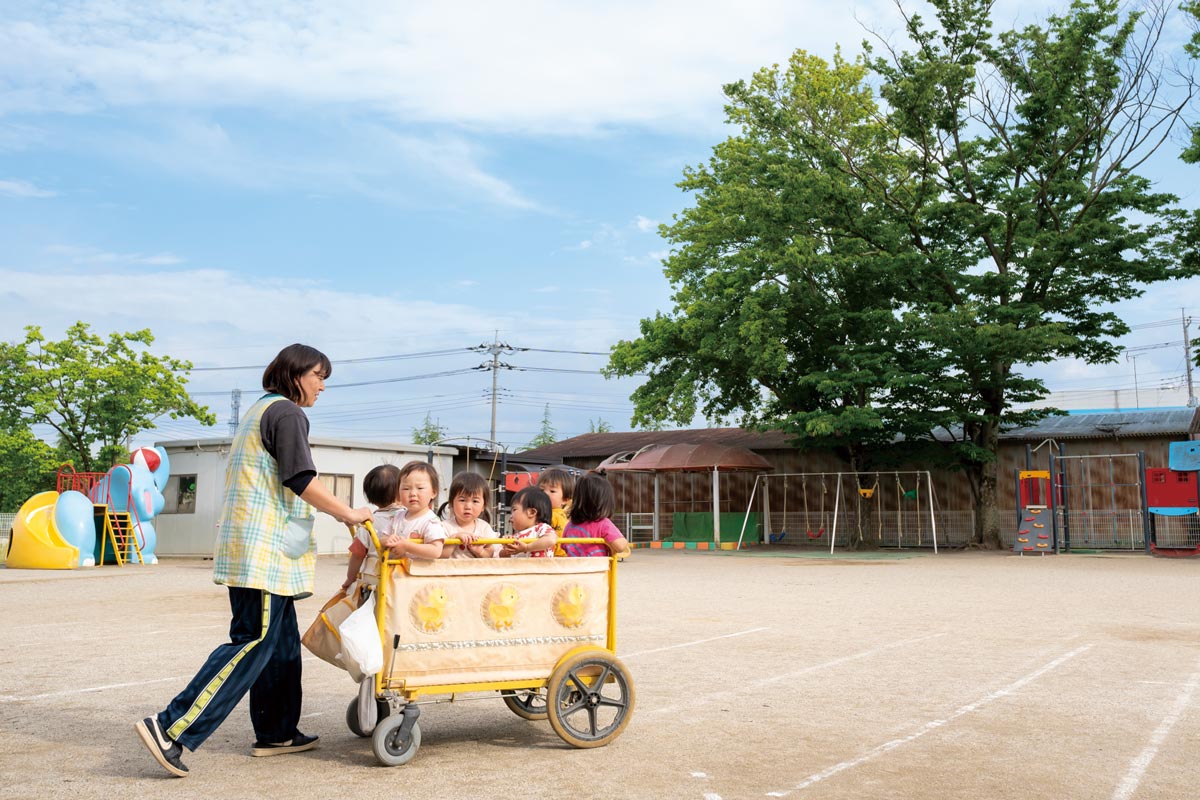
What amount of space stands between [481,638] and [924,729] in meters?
2.48

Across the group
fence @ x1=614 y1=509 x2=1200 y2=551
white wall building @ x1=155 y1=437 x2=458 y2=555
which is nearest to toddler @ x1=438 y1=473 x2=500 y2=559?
white wall building @ x1=155 y1=437 x2=458 y2=555

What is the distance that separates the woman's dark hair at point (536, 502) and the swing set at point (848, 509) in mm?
24647

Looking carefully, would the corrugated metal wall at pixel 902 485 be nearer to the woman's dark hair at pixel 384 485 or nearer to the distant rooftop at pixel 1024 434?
the distant rooftop at pixel 1024 434

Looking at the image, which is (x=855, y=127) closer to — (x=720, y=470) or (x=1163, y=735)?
(x=720, y=470)

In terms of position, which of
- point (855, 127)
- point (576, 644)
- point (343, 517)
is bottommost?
point (576, 644)

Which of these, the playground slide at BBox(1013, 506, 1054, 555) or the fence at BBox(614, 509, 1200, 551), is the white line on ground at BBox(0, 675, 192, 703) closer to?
the playground slide at BBox(1013, 506, 1054, 555)

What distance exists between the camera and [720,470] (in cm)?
3241

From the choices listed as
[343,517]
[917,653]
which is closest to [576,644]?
[343,517]

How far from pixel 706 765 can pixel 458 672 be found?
123 centimetres

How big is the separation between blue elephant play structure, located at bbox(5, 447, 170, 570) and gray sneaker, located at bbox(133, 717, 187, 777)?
21253 millimetres

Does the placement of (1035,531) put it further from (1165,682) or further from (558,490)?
(558,490)

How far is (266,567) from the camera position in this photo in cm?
470

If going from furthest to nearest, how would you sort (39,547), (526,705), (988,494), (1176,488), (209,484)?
1. (988,494)
2. (209,484)
3. (1176,488)
4. (39,547)
5. (526,705)

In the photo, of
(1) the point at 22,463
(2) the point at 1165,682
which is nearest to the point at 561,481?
(2) the point at 1165,682
